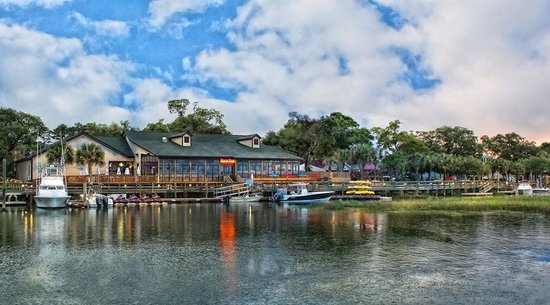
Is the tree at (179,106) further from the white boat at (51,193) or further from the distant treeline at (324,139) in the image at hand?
the white boat at (51,193)

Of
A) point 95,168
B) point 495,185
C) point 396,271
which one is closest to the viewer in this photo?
point 396,271

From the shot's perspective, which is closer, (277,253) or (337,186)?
(277,253)

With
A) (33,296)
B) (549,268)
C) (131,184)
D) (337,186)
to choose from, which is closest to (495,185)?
(337,186)

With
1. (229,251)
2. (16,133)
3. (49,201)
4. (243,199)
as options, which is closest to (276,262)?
(229,251)

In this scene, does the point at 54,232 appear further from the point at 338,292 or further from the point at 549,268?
the point at 549,268

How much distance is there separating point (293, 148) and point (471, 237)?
190ft

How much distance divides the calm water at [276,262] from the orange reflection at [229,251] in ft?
0.18

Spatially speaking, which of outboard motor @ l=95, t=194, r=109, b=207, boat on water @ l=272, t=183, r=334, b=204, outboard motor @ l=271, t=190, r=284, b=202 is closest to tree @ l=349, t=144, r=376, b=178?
boat on water @ l=272, t=183, r=334, b=204

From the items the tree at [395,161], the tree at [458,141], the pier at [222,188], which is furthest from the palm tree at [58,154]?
the tree at [458,141]

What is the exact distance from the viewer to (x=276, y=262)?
71.4 feet

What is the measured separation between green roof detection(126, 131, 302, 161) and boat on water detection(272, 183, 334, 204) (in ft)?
31.2

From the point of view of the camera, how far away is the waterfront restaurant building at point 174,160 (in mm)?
63469

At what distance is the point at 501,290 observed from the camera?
55.9 ft

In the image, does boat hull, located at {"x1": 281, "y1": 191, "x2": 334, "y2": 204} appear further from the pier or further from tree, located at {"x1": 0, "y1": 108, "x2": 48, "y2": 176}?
tree, located at {"x1": 0, "y1": 108, "x2": 48, "y2": 176}
